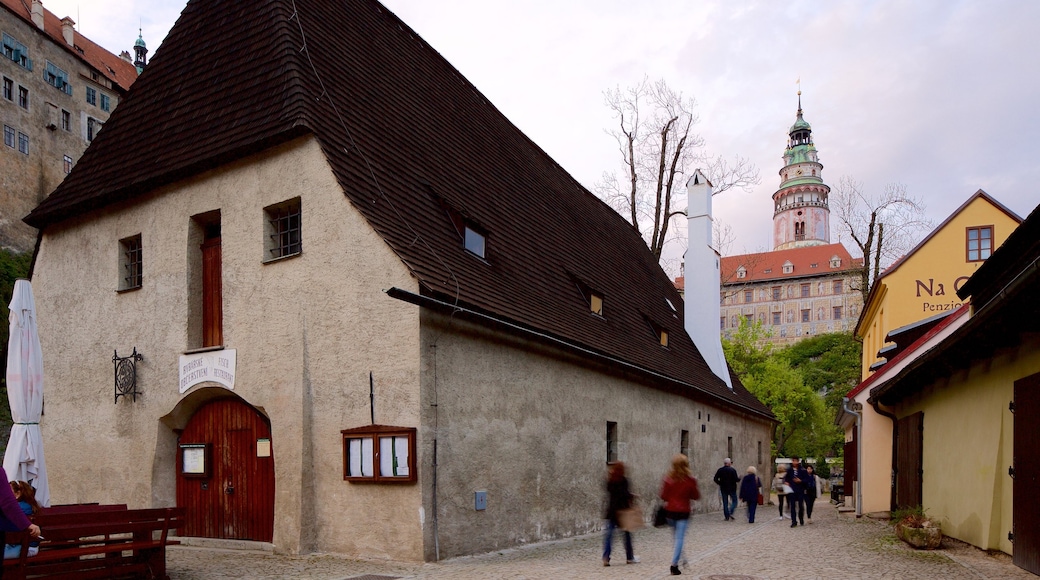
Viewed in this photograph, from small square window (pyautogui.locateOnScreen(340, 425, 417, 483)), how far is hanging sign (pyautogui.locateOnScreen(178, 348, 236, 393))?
2.40 m

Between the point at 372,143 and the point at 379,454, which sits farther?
the point at 372,143

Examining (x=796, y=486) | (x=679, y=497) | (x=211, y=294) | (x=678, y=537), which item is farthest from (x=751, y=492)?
(x=211, y=294)

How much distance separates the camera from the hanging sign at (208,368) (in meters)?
12.2

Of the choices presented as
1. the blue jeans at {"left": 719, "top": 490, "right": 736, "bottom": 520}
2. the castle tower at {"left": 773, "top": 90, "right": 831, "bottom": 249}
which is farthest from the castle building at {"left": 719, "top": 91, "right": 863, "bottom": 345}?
the blue jeans at {"left": 719, "top": 490, "right": 736, "bottom": 520}

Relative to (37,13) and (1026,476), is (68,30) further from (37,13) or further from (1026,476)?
(1026,476)

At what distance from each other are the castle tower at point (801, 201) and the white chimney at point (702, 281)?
105369mm

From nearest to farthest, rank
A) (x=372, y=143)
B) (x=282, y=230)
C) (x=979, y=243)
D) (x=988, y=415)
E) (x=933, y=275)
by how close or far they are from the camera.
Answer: (x=988, y=415) < (x=282, y=230) < (x=372, y=143) < (x=979, y=243) < (x=933, y=275)

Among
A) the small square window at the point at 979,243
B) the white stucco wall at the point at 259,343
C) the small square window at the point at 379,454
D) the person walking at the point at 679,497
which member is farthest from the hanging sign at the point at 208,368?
the small square window at the point at 979,243

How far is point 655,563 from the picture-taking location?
1068cm

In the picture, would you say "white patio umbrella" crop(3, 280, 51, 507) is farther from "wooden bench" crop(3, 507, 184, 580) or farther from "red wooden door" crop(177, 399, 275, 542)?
"red wooden door" crop(177, 399, 275, 542)

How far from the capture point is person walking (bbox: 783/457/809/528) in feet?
60.5

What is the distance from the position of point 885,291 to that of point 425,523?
69.9 ft

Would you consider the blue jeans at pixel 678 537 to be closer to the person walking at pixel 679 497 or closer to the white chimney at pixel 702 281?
the person walking at pixel 679 497

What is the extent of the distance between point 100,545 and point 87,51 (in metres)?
75.0
